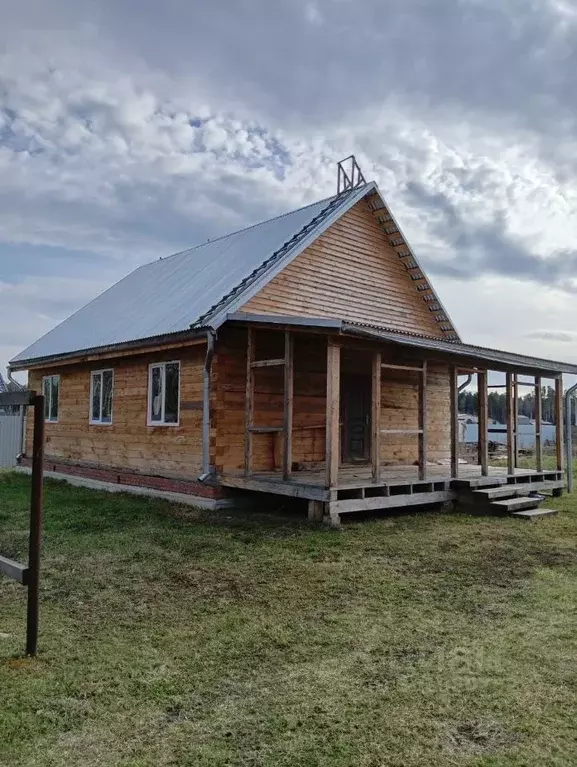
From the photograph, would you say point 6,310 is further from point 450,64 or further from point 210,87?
point 450,64

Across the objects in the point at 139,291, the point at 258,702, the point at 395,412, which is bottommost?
the point at 258,702

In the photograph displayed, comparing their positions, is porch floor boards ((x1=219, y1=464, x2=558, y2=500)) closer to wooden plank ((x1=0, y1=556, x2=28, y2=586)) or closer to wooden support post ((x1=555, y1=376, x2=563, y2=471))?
wooden support post ((x1=555, y1=376, x2=563, y2=471))

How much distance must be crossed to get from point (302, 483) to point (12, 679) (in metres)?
5.93

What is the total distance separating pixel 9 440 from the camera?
20734mm

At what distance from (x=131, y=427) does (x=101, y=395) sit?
1755 millimetres

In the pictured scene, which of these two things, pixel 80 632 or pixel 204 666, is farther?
pixel 80 632

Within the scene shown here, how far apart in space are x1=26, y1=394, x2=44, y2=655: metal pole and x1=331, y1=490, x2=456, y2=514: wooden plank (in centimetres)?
523

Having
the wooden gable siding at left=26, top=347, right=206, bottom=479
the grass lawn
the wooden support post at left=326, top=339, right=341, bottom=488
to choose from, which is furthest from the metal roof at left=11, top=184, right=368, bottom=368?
the grass lawn

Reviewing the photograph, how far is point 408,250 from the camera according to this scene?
14.6 m

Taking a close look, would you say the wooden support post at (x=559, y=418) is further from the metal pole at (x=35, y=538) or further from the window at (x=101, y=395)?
the metal pole at (x=35, y=538)

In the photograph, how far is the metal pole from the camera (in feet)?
14.3

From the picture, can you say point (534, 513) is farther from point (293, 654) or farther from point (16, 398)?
point (16, 398)

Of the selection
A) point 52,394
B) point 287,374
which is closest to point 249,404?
point 287,374

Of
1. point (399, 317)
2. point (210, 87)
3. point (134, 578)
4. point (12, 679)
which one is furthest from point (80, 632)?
point (399, 317)
